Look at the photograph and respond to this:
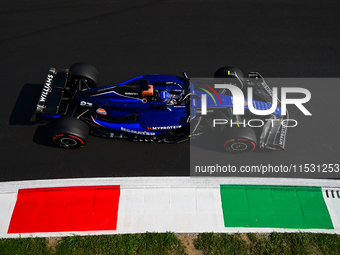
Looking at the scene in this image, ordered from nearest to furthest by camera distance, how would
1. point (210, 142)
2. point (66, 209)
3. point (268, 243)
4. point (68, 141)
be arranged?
point (268, 243) → point (66, 209) → point (68, 141) → point (210, 142)

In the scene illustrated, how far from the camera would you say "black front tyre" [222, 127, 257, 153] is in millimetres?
Answer: 6336

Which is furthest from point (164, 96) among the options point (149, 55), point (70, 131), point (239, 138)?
point (149, 55)

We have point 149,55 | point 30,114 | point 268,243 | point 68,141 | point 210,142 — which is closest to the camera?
point 268,243

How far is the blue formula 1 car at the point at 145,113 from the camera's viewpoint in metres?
6.48

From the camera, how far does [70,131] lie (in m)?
6.29

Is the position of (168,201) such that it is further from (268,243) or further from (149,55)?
(149,55)

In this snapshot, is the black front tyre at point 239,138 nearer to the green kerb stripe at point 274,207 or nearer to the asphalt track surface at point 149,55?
the asphalt track surface at point 149,55

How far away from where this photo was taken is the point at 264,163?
23.0 ft

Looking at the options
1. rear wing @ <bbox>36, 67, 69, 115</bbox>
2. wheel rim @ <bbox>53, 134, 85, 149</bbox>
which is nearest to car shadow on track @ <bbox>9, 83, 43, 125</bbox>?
rear wing @ <bbox>36, 67, 69, 115</bbox>

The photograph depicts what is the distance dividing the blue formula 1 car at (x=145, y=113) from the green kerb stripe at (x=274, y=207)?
1035mm

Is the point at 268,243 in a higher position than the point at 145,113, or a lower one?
lower

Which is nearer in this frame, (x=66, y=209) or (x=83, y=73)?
(x=66, y=209)

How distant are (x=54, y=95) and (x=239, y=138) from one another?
4.47 meters

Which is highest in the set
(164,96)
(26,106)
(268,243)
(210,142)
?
(26,106)
